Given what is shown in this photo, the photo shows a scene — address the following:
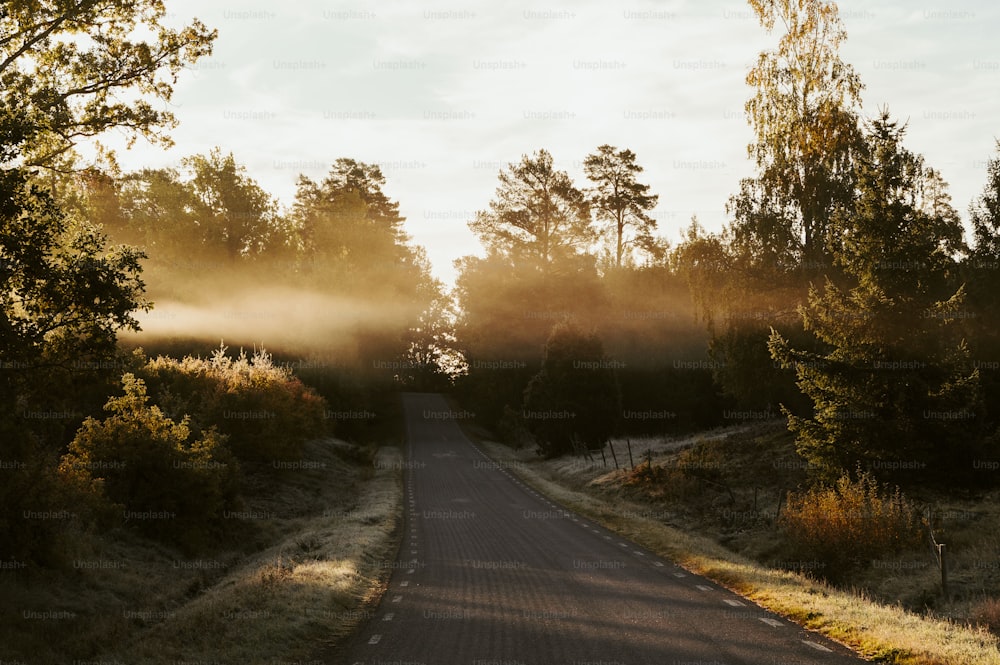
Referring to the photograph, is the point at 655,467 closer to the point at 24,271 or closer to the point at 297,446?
the point at 297,446

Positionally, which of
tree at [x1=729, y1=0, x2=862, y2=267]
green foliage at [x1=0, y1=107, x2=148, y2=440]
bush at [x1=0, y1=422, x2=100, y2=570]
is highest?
tree at [x1=729, y1=0, x2=862, y2=267]

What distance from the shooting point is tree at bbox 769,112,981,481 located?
21469 millimetres

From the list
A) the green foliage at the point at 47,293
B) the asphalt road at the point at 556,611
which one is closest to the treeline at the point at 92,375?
the green foliage at the point at 47,293

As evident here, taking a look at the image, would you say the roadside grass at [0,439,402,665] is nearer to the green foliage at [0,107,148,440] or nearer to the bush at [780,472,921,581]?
the green foliage at [0,107,148,440]

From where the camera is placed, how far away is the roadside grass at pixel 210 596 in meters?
10.4

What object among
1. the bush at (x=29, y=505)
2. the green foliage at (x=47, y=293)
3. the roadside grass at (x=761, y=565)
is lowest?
the roadside grass at (x=761, y=565)

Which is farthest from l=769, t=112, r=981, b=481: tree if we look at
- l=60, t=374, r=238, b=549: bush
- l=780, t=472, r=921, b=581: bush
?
l=60, t=374, r=238, b=549: bush

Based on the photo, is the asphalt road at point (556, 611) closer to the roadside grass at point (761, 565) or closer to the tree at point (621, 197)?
the roadside grass at point (761, 565)

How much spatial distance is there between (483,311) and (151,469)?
50.9m

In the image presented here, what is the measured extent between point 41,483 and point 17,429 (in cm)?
122

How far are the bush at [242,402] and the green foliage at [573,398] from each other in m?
20.4

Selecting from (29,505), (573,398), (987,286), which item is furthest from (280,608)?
(573,398)

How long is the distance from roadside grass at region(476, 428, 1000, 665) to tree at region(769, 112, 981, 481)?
297 centimetres

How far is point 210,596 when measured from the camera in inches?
594
